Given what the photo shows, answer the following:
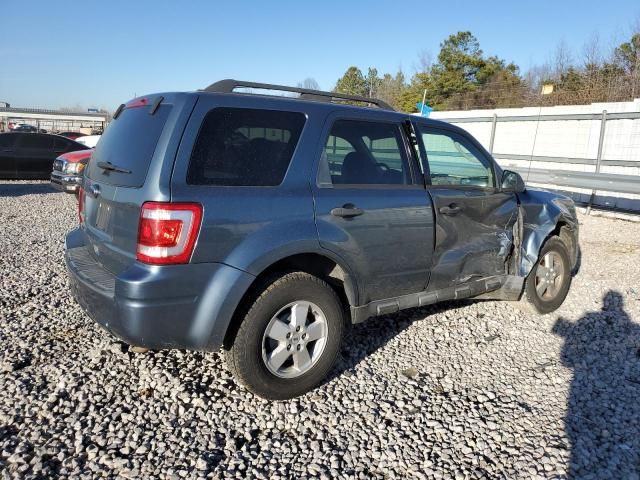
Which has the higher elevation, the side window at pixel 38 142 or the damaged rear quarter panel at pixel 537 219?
the side window at pixel 38 142

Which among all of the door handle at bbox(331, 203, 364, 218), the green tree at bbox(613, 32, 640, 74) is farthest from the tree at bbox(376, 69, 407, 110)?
the door handle at bbox(331, 203, 364, 218)

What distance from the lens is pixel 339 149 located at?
3.23 m

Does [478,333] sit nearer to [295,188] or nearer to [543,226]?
[543,226]

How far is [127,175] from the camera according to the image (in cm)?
279

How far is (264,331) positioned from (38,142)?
1400cm

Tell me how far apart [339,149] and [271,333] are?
131cm

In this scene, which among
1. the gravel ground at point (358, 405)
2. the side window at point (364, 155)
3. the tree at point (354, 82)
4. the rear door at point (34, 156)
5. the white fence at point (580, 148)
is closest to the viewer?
the gravel ground at point (358, 405)

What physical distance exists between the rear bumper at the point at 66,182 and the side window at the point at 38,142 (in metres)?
4.34

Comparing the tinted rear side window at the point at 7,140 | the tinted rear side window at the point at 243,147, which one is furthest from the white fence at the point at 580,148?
the tinted rear side window at the point at 7,140

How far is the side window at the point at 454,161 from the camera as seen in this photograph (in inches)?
150

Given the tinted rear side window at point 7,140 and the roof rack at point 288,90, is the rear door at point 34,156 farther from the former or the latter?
the roof rack at point 288,90

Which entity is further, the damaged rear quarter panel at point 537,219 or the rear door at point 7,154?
the rear door at point 7,154

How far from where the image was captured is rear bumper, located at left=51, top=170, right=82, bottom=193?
979 cm

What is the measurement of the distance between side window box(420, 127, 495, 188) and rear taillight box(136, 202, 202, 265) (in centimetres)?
199
